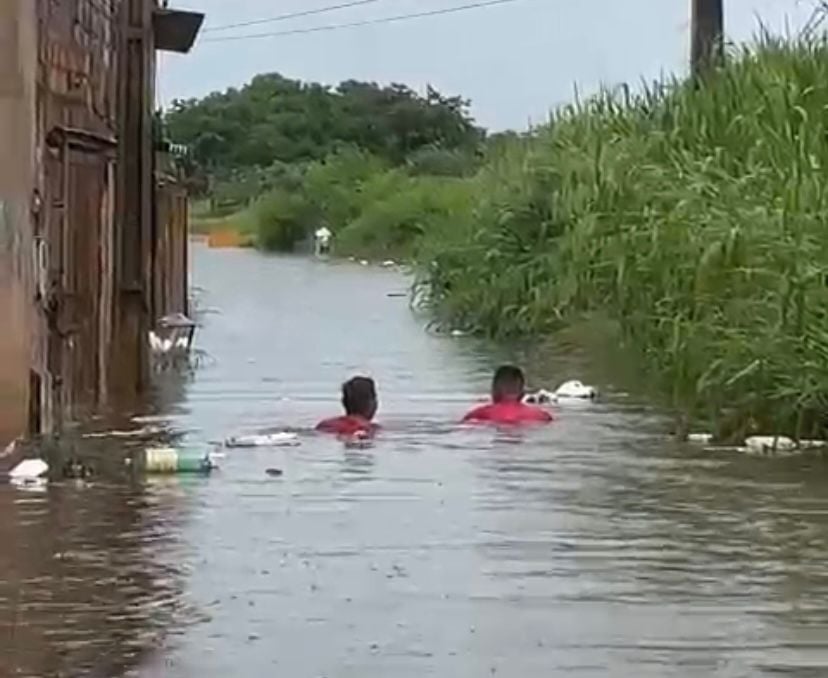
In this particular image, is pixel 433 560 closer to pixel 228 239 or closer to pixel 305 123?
pixel 228 239

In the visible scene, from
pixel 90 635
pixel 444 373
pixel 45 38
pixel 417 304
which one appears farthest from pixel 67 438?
pixel 417 304

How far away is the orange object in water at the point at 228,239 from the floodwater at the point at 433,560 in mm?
59157

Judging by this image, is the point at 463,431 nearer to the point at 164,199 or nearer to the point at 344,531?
the point at 344,531

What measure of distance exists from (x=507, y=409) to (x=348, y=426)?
51.1 inches

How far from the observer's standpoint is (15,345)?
14.4 m

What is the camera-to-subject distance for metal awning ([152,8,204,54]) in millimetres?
23703

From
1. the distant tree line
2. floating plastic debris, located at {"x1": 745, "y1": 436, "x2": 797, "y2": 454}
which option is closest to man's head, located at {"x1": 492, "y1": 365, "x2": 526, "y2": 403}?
floating plastic debris, located at {"x1": 745, "y1": 436, "x2": 797, "y2": 454}

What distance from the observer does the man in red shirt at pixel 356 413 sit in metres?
16.5

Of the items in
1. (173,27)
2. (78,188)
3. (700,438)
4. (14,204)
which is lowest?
(700,438)

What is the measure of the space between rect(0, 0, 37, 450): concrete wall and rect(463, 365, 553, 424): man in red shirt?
386 centimetres

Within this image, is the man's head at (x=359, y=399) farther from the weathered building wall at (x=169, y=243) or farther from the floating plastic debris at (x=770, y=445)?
the weathered building wall at (x=169, y=243)

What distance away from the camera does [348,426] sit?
16.5m

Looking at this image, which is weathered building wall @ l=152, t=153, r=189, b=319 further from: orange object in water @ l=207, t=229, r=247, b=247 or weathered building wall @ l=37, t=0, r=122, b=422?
orange object in water @ l=207, t=229, r=247, b=247

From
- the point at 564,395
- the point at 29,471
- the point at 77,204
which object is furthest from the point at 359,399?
the point at 29,471
